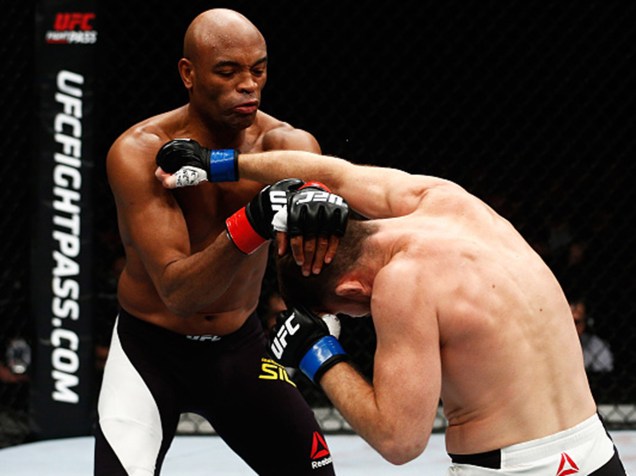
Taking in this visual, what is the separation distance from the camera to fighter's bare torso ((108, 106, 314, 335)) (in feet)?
7.74

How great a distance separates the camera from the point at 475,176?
4480 mm

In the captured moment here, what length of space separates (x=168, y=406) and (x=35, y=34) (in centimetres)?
215

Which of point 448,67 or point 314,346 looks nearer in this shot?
point 314,346

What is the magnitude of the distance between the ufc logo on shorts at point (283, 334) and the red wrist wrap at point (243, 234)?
1.04ft

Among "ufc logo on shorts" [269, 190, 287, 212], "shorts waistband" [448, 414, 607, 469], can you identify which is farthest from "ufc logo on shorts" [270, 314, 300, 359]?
"shorts waistband" [448, 414, 607, 469]

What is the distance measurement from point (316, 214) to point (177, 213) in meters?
0.69

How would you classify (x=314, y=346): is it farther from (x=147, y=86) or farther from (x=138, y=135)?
(x=147, y=86)

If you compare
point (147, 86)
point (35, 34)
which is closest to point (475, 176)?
point (147, 86)

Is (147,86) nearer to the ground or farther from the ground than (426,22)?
nearer to the ground

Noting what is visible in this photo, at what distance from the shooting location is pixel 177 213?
236 centimetres

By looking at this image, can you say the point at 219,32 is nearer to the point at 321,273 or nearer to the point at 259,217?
the point at 259,217

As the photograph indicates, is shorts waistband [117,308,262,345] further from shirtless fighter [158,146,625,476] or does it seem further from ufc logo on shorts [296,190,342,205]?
ufc logo on shorts [296,190,342,205]

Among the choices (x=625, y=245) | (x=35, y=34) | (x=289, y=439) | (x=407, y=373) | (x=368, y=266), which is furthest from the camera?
(x=625, y=245)

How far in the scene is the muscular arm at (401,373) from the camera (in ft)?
5.44
